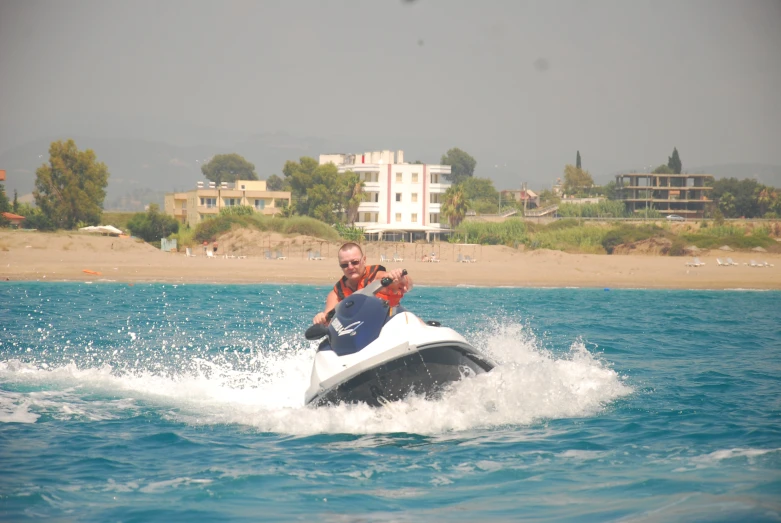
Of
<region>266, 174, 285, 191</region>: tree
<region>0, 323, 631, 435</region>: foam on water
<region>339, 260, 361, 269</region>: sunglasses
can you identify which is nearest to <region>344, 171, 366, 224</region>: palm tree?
<region>0, 323, 631, 435</region>: foam on water

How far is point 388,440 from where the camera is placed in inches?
312

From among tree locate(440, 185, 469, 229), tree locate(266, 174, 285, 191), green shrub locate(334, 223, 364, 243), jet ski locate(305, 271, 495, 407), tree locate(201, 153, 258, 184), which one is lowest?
jet ski locate(305, 271, 495, 407)

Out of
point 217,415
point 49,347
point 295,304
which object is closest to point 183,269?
point 295,304

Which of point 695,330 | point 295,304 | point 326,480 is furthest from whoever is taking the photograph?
point 295,304

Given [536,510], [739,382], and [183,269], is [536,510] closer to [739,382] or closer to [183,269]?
[739,382]

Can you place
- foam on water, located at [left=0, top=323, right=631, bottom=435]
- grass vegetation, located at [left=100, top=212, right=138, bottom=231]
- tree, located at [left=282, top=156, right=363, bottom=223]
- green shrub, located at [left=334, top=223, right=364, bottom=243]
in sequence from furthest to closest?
tree, located at [left=282, top=156, right=363, bottom=223], grass vegetation, located at [left=100, top=212, right=138, bottom=231], green shrub, located at [left=334, top=223, right=364, bottom=243], foam on water, located at [left=0, top=323, right=631, bottom=435]

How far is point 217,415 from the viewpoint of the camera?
9.30 metres

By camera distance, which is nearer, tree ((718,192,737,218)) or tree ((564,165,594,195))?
tree ((718,192,737,218))

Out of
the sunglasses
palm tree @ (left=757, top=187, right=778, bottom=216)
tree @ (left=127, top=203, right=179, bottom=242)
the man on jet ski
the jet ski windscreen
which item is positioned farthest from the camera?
palm tree @ (left=757, top=187, right=778, bottom=216)

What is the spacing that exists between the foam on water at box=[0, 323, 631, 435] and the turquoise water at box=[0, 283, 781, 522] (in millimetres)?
22

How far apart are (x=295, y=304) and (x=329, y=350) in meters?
17.9

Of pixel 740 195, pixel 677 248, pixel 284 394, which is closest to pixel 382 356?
pixel 284 394

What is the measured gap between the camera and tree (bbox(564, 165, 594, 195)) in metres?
137

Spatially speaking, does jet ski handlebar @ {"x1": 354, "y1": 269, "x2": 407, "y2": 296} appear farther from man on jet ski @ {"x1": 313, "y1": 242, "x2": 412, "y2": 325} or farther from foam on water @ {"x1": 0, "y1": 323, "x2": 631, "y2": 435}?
foam on water @ {"x1": 0, "y1": 323, "x2": 631, "y2": 435}
